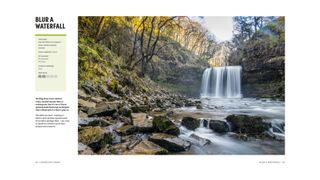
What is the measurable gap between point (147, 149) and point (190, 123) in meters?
0.41

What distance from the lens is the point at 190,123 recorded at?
8.38 ft

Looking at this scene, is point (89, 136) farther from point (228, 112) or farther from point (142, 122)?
point (228, 112)

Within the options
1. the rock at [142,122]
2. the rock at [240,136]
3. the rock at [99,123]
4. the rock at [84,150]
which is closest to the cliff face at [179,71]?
the rock at [142,122]

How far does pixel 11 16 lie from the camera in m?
2.48

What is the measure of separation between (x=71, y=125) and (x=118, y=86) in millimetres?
494

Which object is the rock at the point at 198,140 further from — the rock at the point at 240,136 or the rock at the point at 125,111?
the rock at the point at 125,111

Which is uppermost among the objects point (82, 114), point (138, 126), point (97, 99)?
point (97, 99)

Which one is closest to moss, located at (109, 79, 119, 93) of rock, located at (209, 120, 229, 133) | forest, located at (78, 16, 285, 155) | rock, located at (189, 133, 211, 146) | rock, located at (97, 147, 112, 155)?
forest, located at (78, 16, 285, 155)

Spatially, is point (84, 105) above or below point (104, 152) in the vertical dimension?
above

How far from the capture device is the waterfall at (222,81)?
259 cm

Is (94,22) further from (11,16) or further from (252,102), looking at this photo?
(252,102)

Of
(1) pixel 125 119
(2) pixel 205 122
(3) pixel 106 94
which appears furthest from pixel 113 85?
(2) pixel 205 122

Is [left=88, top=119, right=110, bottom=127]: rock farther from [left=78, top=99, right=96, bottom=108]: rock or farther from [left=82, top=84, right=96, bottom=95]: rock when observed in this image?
[left=82, top=84, right=96, bottom=95]: rock

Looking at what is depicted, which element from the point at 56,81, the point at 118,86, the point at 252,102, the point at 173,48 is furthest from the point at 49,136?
the point at 252,102
